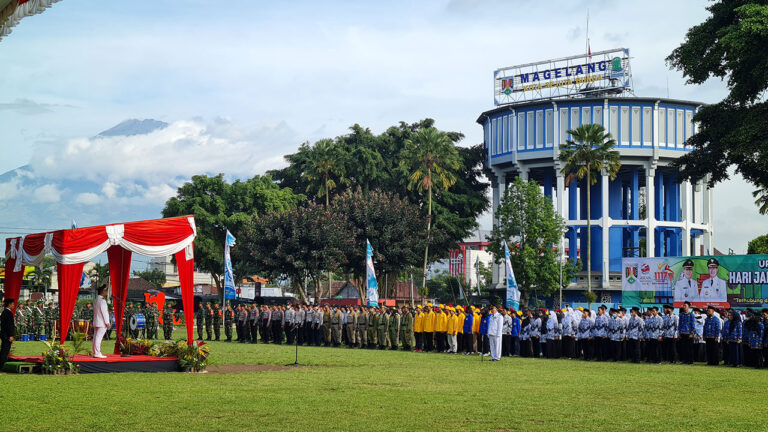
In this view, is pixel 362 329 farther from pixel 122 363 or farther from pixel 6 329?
pixel 6 329

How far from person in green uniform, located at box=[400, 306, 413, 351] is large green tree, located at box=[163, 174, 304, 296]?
116 ft

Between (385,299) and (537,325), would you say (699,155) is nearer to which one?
(537,325)

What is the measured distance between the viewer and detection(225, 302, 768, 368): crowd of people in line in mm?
24422

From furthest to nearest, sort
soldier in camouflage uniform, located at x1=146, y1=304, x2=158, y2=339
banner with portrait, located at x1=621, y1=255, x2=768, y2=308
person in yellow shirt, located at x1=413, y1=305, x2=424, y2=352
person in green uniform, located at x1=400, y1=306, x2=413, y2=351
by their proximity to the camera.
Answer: soldier in camouflage uniform, located at x1=146, y1=304, x2=158, y2=339 < banner with portrait, located at x1=621, y1=255, x2=768, y2=308 < person in green uniform, located at x1=400, y1=306, x2=413, y2=351 < person in yellow shirt, located at x1=413, y1=305, x2=424, y2=352

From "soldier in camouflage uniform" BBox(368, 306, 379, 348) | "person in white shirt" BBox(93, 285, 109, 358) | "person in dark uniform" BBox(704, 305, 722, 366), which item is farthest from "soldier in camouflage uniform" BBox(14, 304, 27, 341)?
"person in dark uniform" BBox(704, 305, 722, 366)

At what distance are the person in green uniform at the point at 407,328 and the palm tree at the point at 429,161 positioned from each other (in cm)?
3079

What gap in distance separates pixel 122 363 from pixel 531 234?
4043 cm

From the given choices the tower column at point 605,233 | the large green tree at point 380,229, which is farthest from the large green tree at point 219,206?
the tower column at point 605,233

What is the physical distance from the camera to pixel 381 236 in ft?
197

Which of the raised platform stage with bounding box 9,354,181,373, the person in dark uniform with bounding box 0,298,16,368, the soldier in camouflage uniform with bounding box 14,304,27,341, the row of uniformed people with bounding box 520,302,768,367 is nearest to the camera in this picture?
the person in dark uniform with bounding box 0,298,16,368

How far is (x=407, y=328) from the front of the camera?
33531 mm

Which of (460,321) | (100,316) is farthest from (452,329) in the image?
(100,316)

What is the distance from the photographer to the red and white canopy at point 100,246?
1956 centimetres

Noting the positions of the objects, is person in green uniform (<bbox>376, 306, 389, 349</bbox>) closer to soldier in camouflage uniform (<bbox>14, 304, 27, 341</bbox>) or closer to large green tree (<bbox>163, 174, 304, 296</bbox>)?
soldier in camouflage uniform (<bbox>14, 304, 27, 341</bbox>)
